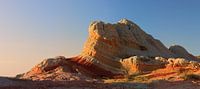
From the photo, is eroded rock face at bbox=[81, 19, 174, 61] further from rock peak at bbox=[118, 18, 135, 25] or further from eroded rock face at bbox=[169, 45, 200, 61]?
eroded rock face at bbox=[169, 45, 200, 61]

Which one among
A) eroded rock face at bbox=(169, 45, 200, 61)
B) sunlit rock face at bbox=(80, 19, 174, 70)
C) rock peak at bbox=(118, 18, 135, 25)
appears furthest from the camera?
eroded rock face at bbox=(169, 45, 200, 61)

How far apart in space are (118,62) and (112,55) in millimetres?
1422

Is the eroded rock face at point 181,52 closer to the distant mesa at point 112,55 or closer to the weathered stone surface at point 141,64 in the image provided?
the distant mesa at point 112,55

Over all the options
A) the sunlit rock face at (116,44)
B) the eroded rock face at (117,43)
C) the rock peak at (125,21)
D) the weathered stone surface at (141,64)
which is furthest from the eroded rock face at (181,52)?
the weathered stone surface at (141,64)

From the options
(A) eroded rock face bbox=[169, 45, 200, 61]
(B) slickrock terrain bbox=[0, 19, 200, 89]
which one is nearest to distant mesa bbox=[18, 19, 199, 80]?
(B) slickrock terrain bbox=[0, 19, 200, 89]

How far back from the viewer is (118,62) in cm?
3641

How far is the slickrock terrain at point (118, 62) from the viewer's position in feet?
98.1

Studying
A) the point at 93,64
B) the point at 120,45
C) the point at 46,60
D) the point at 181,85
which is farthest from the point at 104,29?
the point at 181,85

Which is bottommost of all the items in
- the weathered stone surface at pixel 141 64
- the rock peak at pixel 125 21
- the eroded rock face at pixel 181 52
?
the weathered stone surface at pixel 141 64

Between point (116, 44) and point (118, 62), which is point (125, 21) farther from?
point (118, 62)

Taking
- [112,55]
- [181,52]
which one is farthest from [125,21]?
[181,52]

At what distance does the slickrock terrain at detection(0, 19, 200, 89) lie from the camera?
98.1 feet

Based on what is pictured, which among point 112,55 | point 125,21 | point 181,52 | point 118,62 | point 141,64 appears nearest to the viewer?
point 141,64

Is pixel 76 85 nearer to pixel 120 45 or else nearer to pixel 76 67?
pixel 76 67
